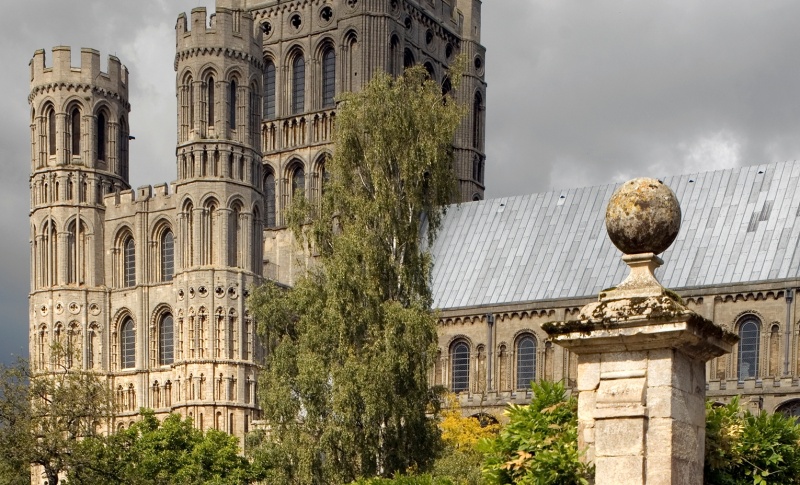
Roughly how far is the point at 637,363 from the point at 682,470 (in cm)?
94

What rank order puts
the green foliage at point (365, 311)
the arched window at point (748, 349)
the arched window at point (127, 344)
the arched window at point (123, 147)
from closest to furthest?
the green foliage at point (365, 311), the arched window at point (748, 349), the arched window at point (127, 344), the arched window at point (123, 147)

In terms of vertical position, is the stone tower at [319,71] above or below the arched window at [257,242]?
above

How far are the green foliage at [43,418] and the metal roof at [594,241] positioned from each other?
23902 mm

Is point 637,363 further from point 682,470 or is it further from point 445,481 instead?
point 445,481

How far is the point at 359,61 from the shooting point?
7819 cm

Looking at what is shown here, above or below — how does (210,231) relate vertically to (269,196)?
below

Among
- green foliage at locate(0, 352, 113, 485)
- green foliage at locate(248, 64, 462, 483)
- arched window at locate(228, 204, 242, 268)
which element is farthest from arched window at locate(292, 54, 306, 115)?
green foliage at locate(248, 64, 462, 483)

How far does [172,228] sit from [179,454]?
19.6 m

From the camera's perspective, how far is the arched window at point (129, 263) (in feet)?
228

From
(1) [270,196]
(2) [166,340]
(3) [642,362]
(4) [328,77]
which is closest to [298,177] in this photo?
(1) [270,196]

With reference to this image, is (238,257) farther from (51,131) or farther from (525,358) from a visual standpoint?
(525,358)

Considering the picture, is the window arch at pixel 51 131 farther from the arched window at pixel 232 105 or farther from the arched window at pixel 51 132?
the arched window at pixel 232 105

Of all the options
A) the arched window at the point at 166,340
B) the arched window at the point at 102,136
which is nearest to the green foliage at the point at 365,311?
the arched window at the point at 166,340

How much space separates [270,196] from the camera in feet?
268
